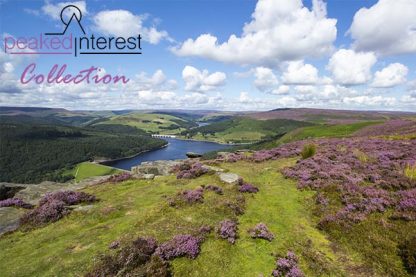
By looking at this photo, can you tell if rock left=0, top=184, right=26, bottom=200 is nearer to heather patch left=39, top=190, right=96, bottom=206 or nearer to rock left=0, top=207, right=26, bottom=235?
rock left=0, top=207, right=26, bottom=235

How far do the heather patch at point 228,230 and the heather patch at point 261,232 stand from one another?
81cm

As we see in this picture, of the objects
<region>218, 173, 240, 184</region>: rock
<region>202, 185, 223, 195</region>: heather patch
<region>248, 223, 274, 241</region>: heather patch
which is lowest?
<region>248, 223, 274, 241</region>: heather patch

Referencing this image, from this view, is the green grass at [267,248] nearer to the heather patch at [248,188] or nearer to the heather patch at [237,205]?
the heather patch at [237,205]

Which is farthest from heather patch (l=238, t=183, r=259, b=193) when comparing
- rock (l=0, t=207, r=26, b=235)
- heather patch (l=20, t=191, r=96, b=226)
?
rock (l=0, t=207, r=26, b=235)

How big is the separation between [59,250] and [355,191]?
17.1 metres

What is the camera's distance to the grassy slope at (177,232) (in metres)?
10.4

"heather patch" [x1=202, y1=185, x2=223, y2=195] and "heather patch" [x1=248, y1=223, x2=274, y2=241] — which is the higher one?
"heather patch" [x1=202, y1=185, x2=223, y2=195]

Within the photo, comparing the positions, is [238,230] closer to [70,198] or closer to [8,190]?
[70,198]

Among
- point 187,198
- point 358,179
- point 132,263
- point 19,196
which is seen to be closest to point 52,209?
point 19,196

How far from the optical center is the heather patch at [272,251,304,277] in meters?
9.93

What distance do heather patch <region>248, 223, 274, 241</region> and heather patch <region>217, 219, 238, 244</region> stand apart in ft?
2.64

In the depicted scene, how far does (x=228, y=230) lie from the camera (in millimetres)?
12703

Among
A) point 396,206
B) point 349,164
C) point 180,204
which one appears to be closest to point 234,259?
point 180,204

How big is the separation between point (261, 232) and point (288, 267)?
2517 mm
